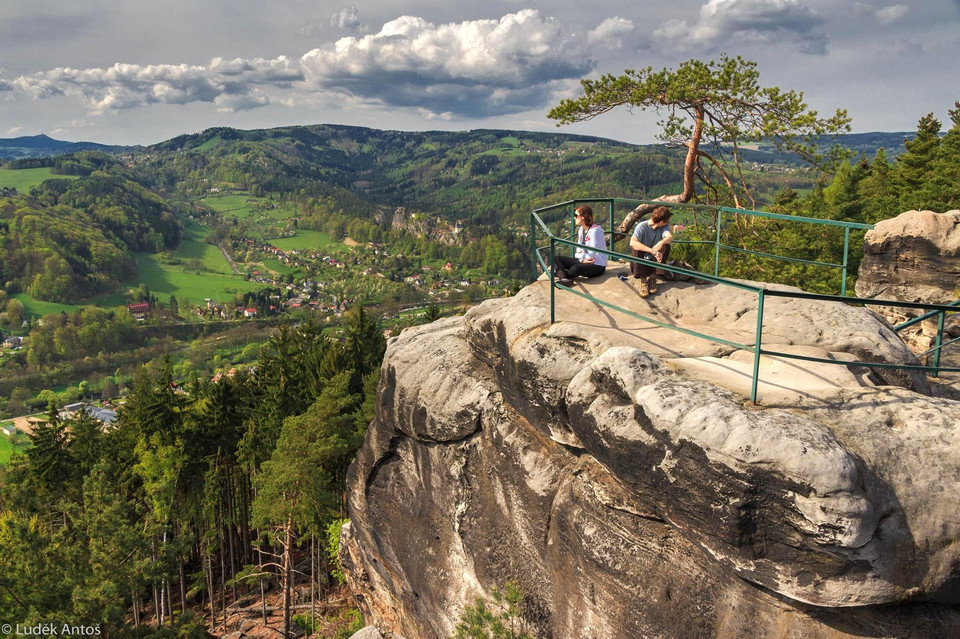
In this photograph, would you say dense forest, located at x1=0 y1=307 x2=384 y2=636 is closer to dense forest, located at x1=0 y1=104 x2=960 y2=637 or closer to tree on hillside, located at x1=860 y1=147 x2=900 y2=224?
dense forest, located at x1=0 y1=104 x2=960 y2=637

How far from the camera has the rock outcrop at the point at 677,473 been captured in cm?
661

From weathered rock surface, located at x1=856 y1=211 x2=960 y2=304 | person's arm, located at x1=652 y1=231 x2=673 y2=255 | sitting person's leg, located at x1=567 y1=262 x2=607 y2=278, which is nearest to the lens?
person's arm, located at x1=652 y1=231 x2=673 y2=255

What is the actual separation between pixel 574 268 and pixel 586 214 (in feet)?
3.79

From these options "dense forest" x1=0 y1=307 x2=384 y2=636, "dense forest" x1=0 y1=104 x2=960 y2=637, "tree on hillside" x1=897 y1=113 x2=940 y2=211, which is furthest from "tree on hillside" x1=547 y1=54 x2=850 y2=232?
"tree on hillside" x1=897 y1=113 x2=940 y2=211

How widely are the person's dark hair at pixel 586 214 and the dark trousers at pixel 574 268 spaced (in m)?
0.84

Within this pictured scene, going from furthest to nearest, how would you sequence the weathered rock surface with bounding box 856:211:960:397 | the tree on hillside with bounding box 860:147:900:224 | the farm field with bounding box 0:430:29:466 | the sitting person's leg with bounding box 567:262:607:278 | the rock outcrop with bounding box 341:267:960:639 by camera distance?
1. the farm field with bounding box 0:430:29:466
2. the tree on hillside with bounding box 860:147:900:224
3. the weathered rock surface with bounding box 856:211:960:397
4. the sitting person's leg with bounding box 567:262:607:278
5. the rock outcrop with bounding box 341:267:960:639

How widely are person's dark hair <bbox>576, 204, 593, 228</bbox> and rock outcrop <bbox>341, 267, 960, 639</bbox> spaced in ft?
4.36

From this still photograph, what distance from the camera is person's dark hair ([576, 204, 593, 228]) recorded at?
38.3ft

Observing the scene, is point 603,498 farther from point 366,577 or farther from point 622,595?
point 366,577

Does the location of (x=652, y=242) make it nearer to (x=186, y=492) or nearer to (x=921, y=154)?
(x=186, y=492)

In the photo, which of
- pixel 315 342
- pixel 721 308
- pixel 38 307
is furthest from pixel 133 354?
pixel 721 308

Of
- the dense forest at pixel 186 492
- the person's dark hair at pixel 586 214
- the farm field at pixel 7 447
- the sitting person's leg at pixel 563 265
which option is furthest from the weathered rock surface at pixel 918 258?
the farm field at pixel 7 447

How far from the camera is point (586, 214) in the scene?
1184cm

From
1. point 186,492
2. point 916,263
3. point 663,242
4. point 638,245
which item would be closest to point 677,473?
point 663,242
